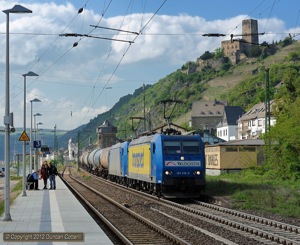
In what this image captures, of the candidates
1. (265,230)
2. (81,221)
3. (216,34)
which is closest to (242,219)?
(265,230)

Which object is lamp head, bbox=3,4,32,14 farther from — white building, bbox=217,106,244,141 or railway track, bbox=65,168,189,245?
white building, bbox=217,106,244,141

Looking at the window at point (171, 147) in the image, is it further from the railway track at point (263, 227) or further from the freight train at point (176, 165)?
the railway track at point (263, 227)

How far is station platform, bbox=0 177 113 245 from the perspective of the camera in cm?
1434

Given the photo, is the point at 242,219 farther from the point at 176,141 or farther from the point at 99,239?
the point at 176,141

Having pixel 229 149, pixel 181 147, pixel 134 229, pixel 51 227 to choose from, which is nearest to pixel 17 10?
pixel 51 227

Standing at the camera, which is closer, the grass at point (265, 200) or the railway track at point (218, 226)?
the railway track at point (218, 226)

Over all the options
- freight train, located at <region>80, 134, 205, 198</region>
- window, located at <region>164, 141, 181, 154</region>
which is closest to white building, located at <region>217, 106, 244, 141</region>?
freight train, located at <region>80, 134, 205, 198</region>

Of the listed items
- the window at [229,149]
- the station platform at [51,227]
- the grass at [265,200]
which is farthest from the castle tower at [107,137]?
the station platform at [51,227]

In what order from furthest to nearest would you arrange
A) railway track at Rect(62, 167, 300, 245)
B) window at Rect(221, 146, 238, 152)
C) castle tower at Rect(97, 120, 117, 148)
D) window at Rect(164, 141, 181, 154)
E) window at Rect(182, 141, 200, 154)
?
castle tower at Rect(97, 120, 117, 148), window at Rect(221, 146, 238, 152), window at Rect(182, 141, 200, 154), window at Rect(164, 141, 181, 154), railway track at Rect(62, 167, 300, 245)

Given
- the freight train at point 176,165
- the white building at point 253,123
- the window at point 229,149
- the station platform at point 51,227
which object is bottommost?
the station platform at point 51,227

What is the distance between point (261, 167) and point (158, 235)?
97.7ft

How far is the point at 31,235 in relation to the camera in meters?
15.3

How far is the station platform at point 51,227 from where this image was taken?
14.3 m

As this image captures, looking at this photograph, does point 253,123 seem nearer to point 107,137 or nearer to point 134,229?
point 107,137
